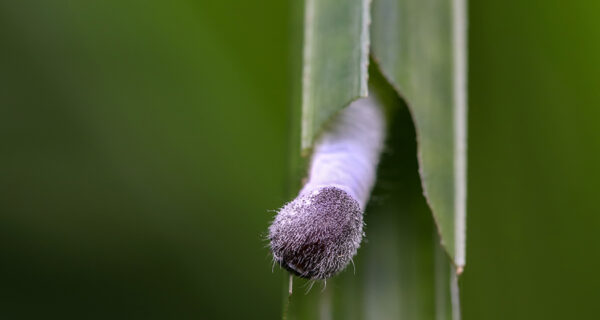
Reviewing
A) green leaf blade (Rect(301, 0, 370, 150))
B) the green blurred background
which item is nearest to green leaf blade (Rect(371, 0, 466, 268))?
green leaf blade (Rect(301, 0, 370, 150))

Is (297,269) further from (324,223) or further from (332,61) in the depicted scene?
(332,61)

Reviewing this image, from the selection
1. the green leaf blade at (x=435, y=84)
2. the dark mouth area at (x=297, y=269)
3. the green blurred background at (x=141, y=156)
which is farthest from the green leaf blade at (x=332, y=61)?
the green blurred background at (x=141, y=156)

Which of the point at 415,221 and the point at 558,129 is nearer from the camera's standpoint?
the point at 415,221

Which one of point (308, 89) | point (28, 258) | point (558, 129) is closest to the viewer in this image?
point (308, 89)

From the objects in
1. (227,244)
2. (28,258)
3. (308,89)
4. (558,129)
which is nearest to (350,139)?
(308,89)

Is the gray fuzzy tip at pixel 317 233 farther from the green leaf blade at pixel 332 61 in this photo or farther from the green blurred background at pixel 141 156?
the green blurred background at pixel 141 156

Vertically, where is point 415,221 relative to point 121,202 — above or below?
below

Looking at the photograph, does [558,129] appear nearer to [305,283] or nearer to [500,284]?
[500,284]

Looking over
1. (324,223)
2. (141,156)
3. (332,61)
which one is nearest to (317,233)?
(324,223)

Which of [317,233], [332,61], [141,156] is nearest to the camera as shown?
[317,233]
